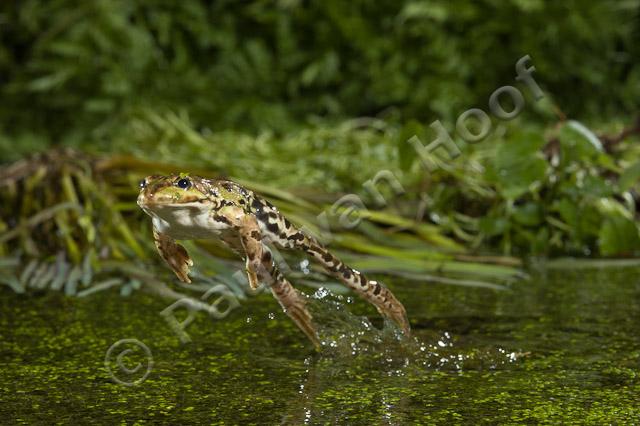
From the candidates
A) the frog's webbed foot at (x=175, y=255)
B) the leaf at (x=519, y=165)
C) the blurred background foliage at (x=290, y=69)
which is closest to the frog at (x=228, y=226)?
the frog's webbed foot at (x=175, y=255)

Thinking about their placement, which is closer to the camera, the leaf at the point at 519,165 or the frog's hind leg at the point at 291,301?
the frog's hind leg at the point at 291,301

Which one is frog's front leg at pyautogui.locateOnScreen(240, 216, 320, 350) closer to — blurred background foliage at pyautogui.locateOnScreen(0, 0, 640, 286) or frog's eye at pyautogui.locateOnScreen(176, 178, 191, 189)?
frog's eye at pyautogui.locateOnScreen(176, 178, 191, 189)

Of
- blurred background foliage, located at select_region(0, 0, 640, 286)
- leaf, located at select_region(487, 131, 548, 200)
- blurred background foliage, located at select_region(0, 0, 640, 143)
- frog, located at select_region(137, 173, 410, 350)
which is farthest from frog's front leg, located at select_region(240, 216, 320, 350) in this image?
blurred background foliage, located at select_region(0, 0, 640, 143)

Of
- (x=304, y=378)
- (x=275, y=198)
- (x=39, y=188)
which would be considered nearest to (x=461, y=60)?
(x=275, y=198)

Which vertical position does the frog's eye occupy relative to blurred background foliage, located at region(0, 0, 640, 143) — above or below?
below

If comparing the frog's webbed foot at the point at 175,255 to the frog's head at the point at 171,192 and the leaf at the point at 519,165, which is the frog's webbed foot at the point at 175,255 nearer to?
the frog's head at the point at 171,192

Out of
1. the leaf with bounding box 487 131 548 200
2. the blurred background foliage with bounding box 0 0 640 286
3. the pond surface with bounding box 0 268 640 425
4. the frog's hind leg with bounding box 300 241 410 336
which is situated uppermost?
the blurred background foliage with bounding box 0 0 640 286

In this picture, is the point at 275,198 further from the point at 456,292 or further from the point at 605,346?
the point at 605,346
